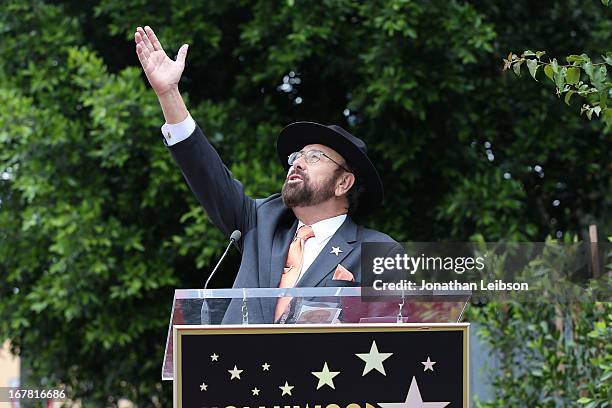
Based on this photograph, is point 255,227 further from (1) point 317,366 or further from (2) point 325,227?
(1) point 317,366

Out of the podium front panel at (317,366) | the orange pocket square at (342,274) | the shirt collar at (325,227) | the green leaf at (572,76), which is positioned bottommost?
the podium front panel at (317,366)

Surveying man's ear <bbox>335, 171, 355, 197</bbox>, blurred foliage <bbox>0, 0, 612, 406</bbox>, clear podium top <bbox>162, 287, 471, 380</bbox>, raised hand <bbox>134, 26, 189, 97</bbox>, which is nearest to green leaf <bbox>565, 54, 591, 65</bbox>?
clear podium top <bbox>162, 287, 471, 380</bbox>

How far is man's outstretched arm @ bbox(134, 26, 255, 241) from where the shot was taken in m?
4.04

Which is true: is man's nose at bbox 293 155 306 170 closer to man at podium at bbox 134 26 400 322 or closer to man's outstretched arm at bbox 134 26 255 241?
man at podium at bbox 134 26 400 322

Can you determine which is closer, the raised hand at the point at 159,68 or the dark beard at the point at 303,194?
the raised hand at the point at 159,68

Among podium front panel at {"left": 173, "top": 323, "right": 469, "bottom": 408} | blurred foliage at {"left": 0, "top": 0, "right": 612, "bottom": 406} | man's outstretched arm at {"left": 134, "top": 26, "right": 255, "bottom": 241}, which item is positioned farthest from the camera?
blurred foliage at {"left": 0, "top": 0, "right": 612, "bottom": 406}

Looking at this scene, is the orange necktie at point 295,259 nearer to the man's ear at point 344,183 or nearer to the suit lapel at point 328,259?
the suit lapel at point 328,259

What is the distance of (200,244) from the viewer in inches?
298

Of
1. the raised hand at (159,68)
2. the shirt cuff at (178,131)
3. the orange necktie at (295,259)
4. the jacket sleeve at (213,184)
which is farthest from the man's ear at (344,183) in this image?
the raised hand at (159,68)

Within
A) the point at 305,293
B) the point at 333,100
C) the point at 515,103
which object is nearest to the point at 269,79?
the point at 333,100

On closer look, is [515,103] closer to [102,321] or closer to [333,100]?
[333,100]

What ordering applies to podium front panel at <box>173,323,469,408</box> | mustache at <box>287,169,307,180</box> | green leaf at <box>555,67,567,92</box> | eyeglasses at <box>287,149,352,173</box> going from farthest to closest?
eyeglasses at <box>287,149,352,173</box> → mustache at <box>287,169,307,180</box> → green leaf at <box>555,67,567,92</box> → podium front panel at <box>173,323,469,408</box>

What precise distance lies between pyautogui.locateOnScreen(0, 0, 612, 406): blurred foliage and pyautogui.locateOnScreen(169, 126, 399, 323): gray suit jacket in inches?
124

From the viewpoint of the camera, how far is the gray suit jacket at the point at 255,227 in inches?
160
